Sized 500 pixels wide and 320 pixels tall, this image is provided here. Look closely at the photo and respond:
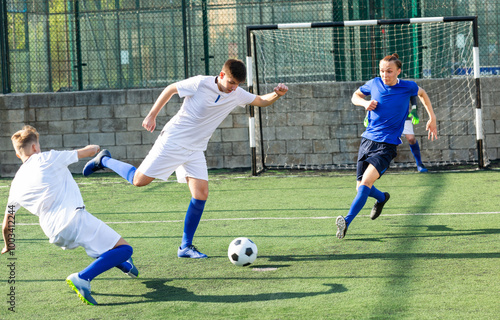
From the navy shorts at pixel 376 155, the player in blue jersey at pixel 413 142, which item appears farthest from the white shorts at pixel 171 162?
the player in blue jersey at pixel 413 142

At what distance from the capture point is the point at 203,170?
205 inches

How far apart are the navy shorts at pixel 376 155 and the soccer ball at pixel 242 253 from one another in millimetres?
1608

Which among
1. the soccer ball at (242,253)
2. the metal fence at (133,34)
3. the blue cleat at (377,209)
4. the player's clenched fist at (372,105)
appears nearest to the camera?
the soccer ball at (242,253)

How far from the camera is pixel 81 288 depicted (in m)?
3.82

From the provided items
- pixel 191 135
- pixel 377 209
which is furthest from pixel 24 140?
pixel 377 209

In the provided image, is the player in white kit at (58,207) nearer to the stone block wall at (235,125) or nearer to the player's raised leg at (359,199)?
the player's raised leg at (359,199)

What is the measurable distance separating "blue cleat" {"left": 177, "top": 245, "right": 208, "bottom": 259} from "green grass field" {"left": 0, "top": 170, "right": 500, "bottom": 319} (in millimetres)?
113

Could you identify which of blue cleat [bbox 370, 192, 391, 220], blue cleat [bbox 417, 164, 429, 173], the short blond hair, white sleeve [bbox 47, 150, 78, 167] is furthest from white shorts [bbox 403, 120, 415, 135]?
the short blond hair

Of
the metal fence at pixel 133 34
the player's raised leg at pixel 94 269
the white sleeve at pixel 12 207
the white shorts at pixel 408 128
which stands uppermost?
the metal fence at pixel 133 34

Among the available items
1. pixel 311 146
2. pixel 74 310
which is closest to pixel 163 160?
pixel 74 310

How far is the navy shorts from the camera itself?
18.5 feet

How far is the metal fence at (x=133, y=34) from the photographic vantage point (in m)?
11.5

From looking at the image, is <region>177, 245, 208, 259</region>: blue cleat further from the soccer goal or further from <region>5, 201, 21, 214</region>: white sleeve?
the soccer goal

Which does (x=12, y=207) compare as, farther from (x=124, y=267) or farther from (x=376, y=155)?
(x=376, y=155)
